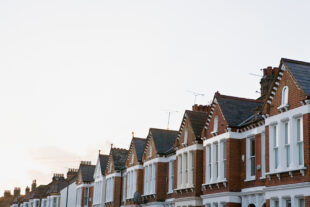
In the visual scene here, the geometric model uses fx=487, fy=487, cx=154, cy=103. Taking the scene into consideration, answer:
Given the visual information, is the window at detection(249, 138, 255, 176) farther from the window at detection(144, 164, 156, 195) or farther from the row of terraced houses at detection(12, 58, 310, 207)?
the window at detection(144, 164, 156, 195)

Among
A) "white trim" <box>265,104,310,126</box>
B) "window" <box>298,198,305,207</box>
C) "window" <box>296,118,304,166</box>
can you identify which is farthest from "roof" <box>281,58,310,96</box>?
"window" <box>298,198,305,207</box>

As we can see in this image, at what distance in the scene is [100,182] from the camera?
53656mm

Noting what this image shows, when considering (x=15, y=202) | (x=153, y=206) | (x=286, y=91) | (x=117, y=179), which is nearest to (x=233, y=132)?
(x=286, y=91)

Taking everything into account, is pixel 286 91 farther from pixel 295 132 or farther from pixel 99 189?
pixel 99 189

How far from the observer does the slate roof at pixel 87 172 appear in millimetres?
59750

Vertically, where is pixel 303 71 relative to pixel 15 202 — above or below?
above

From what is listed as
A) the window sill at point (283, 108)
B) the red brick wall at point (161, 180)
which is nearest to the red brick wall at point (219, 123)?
the window sill at point (283, 108)

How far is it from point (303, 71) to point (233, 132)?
19.8 feet

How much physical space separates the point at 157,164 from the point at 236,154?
477 inches

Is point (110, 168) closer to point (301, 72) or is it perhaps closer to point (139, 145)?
point (139, 145)

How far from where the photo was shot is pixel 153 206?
38812 millimetres

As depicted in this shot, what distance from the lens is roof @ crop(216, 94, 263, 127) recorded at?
28703 mm

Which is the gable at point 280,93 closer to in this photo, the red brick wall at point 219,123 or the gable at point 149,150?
the red brick wall at point 219,123

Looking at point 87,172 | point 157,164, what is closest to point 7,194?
point 87,172
